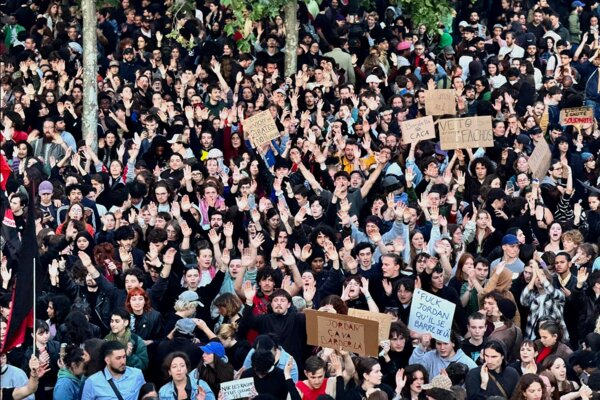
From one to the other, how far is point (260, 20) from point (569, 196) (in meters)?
7.09

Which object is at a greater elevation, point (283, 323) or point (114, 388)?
point (114, 388)

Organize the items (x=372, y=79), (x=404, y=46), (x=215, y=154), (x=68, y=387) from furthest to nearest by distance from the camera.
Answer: (x=404, y=46) < (x=372, y=79) < (x=215, y=154) < (x=68, y=387)

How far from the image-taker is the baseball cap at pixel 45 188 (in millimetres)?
18516

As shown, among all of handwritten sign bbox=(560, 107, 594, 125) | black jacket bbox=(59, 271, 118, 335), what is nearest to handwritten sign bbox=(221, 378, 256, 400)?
black jacket bbox=(59, 271, 118, 335)

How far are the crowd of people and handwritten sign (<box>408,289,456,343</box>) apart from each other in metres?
0.16

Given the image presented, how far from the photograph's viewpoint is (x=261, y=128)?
2052 centimetres

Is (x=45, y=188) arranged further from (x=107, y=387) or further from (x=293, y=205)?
(x=107, y=387)

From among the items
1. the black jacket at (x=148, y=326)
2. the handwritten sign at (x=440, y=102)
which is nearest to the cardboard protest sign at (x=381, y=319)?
the black jacket at (x=148, y=326)

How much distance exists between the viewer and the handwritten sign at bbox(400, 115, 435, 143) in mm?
20656

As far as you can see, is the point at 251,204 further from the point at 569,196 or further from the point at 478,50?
the point at 478,50

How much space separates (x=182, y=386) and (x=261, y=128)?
721 cm

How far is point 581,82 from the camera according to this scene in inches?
982

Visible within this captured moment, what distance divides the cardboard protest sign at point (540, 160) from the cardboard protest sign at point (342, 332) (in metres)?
6.25

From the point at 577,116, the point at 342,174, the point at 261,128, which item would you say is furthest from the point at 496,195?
the point at 577,116
